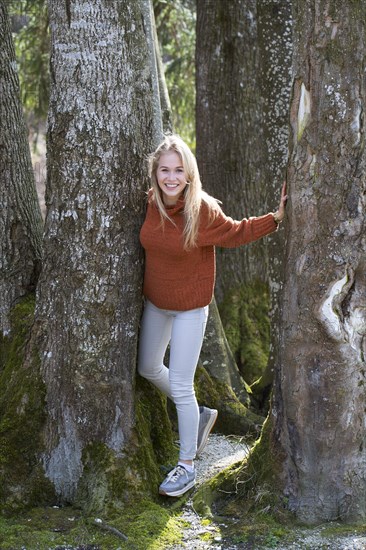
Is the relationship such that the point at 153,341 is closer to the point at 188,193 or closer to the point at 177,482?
the point at 177,482

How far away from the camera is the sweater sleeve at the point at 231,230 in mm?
4848

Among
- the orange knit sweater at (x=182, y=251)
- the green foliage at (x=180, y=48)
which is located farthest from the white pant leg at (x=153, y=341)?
the green foliage at (x=180, y=48)

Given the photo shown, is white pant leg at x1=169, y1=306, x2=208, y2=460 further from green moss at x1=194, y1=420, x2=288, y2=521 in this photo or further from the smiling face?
the smiling face

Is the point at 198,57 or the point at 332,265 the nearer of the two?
the point at 332,265

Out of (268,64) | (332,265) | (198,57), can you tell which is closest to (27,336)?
(332,265)

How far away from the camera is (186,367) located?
16.7ft

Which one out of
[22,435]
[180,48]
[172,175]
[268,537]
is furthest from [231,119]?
[268,537]

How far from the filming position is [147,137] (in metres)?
5.24

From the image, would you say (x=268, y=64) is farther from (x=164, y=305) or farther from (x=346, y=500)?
(x=346, y=500)

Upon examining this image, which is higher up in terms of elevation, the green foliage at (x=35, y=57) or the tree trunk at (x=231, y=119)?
the green foliage at (x=35, y=57)

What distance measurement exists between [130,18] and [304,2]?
1.10 metres

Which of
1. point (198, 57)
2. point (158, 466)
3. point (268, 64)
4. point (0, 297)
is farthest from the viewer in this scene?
point (198, 57)

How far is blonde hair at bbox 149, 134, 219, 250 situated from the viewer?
4.82 meters

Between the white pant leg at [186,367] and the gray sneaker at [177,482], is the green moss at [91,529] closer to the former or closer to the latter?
the gray sneaker at [177,482]
